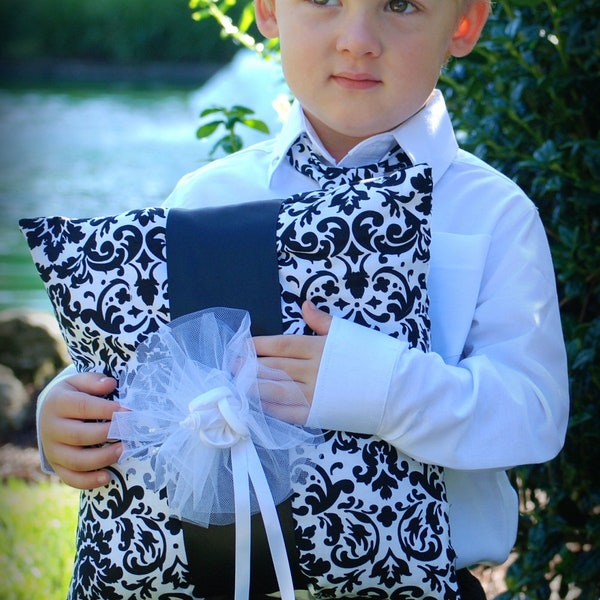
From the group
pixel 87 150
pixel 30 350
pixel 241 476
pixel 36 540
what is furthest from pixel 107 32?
pixel 241 476

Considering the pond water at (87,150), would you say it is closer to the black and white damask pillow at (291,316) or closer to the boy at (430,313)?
the boy at (430,313)

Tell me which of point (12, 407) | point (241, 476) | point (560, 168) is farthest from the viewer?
point (12, 407)

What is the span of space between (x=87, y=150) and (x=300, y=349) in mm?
15136

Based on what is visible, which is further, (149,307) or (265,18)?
(265,18)

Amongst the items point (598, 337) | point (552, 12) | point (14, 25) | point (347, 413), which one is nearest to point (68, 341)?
point (347, 413)

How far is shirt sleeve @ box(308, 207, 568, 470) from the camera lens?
1308mm

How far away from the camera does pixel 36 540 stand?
10.3 feet

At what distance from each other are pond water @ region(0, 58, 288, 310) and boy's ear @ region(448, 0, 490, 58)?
1.36 meters

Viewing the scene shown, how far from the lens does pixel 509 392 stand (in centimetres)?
140

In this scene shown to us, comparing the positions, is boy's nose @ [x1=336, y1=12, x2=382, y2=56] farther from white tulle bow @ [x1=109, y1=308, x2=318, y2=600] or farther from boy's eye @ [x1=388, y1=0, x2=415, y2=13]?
white tulle bow @ [x1=109, y1=308, x2=318, y2=600]

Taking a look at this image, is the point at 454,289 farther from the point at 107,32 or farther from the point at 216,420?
the point at 107,32

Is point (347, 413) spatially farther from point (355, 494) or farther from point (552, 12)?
point (552, 12)

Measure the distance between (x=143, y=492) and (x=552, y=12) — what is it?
138 cm

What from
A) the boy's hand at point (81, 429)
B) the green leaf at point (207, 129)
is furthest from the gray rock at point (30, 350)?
the boy's hand at point (81, 429)
